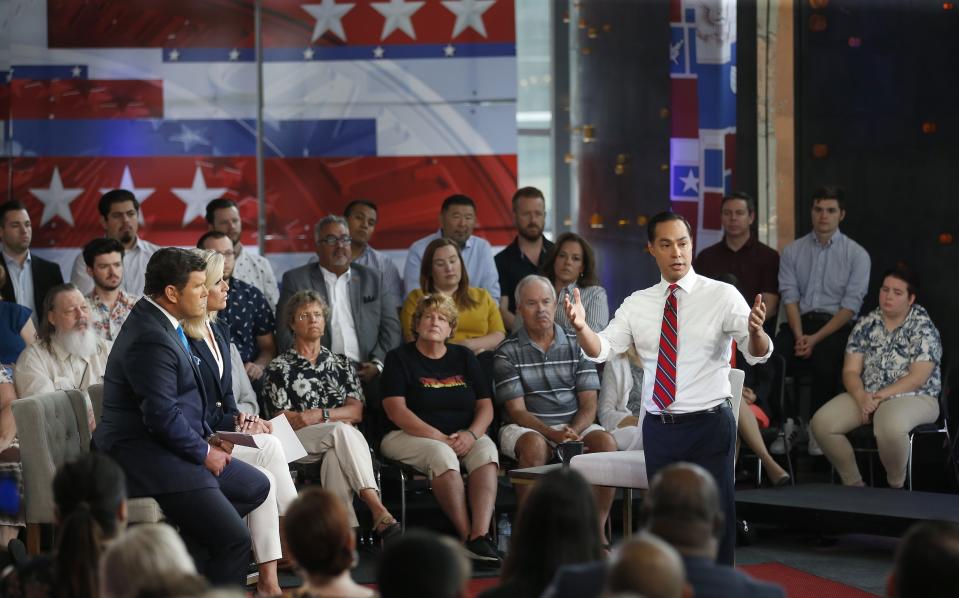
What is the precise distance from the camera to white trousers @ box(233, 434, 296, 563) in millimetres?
4988

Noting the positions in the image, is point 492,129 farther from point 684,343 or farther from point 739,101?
point 684,343

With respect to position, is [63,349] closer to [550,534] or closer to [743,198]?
[550,534]

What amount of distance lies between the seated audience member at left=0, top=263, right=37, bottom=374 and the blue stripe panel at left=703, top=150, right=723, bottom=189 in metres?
4.42

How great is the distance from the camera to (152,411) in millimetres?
4418

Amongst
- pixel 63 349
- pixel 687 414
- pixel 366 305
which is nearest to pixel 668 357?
pixel 687 414

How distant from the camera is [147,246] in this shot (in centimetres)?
765

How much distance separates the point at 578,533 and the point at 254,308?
4.38 meters

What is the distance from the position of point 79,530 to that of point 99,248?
12.0 ft

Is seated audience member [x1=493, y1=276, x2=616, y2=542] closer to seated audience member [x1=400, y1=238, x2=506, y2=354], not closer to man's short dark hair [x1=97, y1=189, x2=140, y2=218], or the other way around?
seated audience member [x1=400, y1=238, x2=506, y2=354]

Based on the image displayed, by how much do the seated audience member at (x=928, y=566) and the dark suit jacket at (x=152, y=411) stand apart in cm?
260

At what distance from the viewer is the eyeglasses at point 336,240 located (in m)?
7.19

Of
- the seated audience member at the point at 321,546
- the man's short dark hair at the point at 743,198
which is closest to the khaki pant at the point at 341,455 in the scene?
the man's short dark hair at the point at 743,198

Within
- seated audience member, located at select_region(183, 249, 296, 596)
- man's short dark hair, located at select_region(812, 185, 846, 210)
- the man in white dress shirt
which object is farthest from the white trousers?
man's short dark hair, located at select_region(812, 185, 846, 210)

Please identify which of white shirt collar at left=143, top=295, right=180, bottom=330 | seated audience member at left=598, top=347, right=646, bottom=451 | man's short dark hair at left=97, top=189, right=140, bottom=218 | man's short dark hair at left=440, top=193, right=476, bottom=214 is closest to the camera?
white shirt collar at left=143, top=295, right=180, bottom=330
